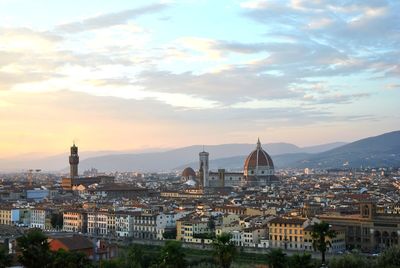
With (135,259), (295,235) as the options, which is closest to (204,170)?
(295,235)

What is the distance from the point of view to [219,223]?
5550cm

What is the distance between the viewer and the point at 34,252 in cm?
2908

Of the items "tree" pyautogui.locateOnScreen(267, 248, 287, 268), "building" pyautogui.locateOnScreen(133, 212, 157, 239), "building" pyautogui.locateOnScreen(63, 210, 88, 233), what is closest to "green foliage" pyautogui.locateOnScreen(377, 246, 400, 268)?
"tree" pyautogui.locateOnScreen(267, 248, 287, 268)

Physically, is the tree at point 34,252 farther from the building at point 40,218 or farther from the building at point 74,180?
the building at point 74,180

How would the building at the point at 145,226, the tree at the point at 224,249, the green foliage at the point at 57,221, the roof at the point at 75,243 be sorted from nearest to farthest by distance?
the tree at the point at 224,249, the roof at the point at 75,243, the building at the point at 145,226, the green foliage at the point at 57,221

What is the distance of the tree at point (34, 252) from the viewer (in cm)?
2895

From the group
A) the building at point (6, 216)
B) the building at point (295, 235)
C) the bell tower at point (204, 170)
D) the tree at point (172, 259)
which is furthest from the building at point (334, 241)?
the bell tower at point (204, 170)

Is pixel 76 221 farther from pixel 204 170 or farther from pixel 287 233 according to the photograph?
pixel 204 170

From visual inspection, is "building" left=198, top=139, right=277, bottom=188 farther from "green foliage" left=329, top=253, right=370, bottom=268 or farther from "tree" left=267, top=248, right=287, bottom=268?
"tree" left=267, top=248, right=287, bottom=268

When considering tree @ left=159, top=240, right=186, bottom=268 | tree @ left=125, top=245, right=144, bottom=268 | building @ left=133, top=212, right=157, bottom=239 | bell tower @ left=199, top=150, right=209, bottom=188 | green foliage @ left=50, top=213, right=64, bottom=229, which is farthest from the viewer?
bell tower @ left=199, top=150, right=209, bottom=188

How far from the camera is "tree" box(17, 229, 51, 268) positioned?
29.0 metres

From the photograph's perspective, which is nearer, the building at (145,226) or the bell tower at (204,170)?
the building at (145,226)

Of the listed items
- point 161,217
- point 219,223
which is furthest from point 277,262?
point 161,217

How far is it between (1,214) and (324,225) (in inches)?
1790
